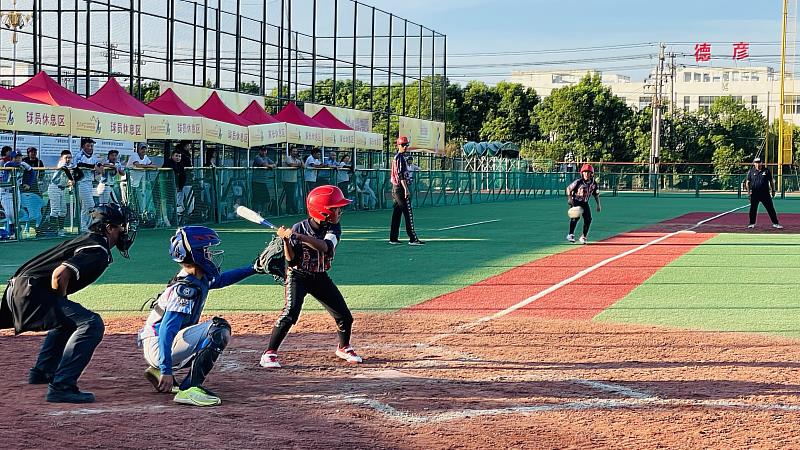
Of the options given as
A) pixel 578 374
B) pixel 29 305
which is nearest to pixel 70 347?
pixel 29 305

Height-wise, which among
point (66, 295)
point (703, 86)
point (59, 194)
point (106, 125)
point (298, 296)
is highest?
point (703, 86)

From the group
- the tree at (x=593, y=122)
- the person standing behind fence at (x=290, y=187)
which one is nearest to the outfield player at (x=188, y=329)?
the person standing behind fence at (x=290, y=187)

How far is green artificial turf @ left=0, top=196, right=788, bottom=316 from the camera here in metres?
12.1

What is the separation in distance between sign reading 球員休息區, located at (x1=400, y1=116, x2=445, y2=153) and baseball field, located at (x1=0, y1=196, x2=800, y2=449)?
3181 centimetres

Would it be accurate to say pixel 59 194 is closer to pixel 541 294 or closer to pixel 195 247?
pixel 541 294

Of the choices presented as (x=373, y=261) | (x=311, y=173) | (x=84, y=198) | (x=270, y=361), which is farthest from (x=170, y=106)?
(x=270, y=361)

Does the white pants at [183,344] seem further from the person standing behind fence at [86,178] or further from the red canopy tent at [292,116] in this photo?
the red canopy tent at [292,116]

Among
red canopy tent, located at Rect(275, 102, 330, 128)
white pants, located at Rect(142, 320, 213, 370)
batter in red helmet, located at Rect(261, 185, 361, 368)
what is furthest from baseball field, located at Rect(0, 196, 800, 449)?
red canopy tent, located at Rect(275, 102, 330, 128)

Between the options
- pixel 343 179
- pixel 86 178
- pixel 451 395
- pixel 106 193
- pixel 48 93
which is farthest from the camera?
pixel 343 179

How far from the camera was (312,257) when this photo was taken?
794cm

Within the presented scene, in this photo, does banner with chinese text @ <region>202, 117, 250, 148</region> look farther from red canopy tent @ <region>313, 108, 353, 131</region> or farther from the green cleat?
the green cleat

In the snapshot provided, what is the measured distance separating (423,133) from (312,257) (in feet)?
141

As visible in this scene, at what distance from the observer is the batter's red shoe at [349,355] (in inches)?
327

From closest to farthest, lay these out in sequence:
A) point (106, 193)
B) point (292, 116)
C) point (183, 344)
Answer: point (183, 344)
point (106, 193)
point (292, 116)
